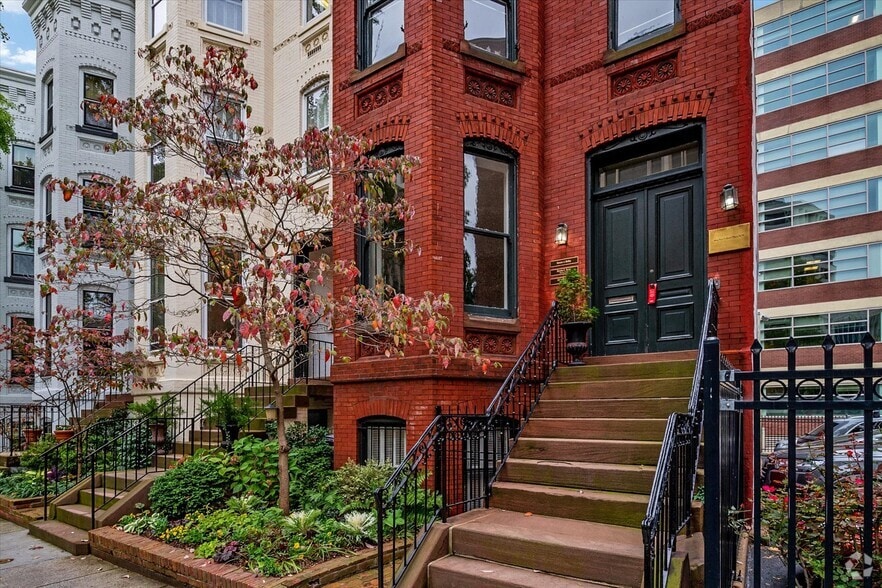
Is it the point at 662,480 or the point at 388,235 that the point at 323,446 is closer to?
the point at 388,235

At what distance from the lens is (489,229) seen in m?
8.85

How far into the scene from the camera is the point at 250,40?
14.6m

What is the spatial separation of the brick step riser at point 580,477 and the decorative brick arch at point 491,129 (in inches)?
169

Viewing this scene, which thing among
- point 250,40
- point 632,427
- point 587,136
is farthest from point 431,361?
point 250,40

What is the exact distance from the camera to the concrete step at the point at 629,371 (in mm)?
7198

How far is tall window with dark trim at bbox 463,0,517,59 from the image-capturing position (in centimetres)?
898

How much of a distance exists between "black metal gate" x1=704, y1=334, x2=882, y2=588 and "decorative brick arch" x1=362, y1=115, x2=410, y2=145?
5.07m

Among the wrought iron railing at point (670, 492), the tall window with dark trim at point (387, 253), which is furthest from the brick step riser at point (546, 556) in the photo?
the tall window with dark trim at point (387, 253)

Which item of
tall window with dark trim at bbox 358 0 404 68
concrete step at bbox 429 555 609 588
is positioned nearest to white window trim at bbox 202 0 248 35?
tall window with dark trim at bbox 358 0 404 68

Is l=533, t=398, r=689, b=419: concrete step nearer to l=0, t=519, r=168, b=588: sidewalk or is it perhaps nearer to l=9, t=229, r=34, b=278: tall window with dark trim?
l=0, t=519, r=168, b=588: sidewalk

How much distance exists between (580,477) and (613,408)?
3.64 ft

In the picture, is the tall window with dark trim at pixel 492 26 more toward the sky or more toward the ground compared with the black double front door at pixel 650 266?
more toward the sky

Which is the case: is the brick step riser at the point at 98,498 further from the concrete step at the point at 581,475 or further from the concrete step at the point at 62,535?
the concrete step at the point at 581,475

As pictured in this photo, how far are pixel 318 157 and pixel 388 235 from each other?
161 cm
